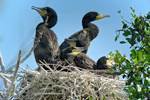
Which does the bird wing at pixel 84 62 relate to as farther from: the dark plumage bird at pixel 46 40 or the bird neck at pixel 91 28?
the bird neck at pixel 91 28

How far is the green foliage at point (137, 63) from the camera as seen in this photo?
18.8ft

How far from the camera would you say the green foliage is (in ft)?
18.8

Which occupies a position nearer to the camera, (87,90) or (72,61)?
(87,90)

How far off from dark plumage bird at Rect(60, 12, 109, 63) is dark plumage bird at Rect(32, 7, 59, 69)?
0.14 metres

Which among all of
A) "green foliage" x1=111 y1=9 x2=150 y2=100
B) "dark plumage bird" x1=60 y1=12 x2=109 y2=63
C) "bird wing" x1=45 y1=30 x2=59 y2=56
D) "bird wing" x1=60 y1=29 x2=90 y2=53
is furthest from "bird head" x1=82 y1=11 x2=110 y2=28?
"green foliage" x1=111 y1=9 x2=150 y2=100

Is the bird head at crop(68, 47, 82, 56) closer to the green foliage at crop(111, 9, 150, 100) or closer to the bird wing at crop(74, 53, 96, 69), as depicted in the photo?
the bird wing at crop(74, 53, 96, 69)

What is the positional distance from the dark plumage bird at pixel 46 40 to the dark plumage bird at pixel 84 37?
0.45 feet

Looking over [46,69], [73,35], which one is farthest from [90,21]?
[46,69]

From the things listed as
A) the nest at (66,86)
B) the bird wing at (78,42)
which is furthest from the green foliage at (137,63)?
the bird wing at (78,42)

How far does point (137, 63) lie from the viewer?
5805mm

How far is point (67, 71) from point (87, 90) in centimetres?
50

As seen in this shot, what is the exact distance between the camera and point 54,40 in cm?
1039

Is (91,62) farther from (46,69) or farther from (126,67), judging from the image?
(126,67)

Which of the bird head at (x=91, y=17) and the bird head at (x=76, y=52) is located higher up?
the bird head at (x=91, y=17)
